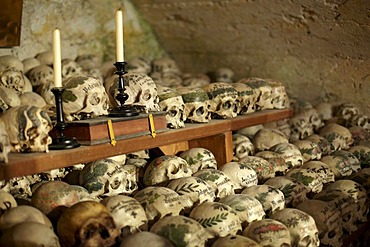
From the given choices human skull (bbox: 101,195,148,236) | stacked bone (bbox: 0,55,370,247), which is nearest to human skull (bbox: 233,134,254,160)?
stacked bone (bbox: 0,55,370,247)

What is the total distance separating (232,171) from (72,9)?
152cm

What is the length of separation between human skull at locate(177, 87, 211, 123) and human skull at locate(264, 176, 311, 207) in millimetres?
407

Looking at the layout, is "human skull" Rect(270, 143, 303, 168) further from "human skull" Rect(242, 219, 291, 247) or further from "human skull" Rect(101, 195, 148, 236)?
"human skull" Rect(101, 195, 148, 236)

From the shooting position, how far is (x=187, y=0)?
12.4 feet

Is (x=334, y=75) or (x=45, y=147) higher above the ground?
(x=334, y=75)

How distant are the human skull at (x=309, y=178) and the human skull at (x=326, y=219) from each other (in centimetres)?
24

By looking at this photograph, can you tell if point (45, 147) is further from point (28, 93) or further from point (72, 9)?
point (72, 9)

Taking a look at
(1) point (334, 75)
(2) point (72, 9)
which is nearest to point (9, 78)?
(2) point (72, 9)

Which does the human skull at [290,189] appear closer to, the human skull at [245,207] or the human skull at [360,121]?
the human skull at [245,207]

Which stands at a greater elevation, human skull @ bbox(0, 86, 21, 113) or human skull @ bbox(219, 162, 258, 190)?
human skull @ bbox(0, 86, 21, 113)

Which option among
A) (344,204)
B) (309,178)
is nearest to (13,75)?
(309,178)

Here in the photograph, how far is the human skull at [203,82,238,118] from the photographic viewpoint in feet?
9.75

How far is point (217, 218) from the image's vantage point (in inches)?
86.6

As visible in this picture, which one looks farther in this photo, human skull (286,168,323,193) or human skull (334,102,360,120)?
human skull (334,102,360,120)
